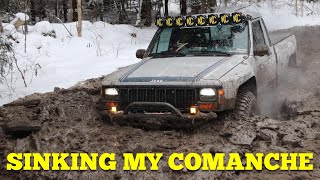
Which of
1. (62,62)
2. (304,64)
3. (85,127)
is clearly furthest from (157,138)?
(62,62)

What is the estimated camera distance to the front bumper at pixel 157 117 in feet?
16.6

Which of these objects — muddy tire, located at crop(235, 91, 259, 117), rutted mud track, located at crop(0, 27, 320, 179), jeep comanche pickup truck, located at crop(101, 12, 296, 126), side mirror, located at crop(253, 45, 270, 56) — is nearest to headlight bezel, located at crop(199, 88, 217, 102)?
jeep comanche pickup truck, located at crop(101, 12, 296, 126)

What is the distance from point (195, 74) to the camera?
5.25 m

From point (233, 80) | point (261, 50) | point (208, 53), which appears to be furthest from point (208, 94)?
point (261, 50)

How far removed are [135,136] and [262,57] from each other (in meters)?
2.62

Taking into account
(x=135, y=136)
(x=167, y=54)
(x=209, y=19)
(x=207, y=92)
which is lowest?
(x=135, y=136)

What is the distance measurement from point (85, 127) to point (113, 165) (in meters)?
1.14

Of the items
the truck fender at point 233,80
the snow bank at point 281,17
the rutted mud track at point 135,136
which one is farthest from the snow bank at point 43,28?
the truck fender at point 233,80

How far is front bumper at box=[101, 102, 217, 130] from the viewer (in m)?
5.06

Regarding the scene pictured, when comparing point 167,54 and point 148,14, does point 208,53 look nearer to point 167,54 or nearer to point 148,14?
point 167,54

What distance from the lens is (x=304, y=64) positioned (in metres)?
10.2

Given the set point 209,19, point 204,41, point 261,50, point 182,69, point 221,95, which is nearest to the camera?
point 221,95

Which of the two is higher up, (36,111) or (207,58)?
(207,58)

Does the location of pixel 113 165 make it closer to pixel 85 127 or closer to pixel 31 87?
pixel 85 127
